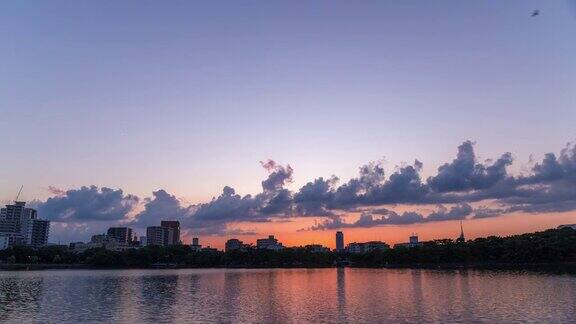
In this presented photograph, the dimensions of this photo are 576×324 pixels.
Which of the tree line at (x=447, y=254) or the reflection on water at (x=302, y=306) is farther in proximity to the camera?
the tree line at (x=447, y=254)

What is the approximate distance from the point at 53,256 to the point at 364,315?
613 ft

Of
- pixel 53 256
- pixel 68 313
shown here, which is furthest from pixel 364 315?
pixel 53 256

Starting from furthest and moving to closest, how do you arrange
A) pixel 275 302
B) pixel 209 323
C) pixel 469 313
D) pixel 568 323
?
pixel 275 302 → pixel 469 313 → pixel 209 323 → pixel 568 323

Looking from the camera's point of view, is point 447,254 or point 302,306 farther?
point 447,254

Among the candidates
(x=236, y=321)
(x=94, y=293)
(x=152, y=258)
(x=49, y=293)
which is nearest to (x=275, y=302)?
(x=236, y=321)

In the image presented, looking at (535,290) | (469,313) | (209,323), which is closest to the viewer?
(209,323)

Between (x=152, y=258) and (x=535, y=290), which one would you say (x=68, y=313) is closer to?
(x=535, y=290)

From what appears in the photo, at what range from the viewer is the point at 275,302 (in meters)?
52.9

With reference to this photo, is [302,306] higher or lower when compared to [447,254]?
lower

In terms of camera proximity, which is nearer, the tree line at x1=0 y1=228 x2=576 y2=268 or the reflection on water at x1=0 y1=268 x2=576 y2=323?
the reflection on water at x1=0 y1=268 x2=576 y2=323

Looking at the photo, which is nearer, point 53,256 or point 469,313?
point 469,313

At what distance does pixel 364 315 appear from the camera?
40.8 meters

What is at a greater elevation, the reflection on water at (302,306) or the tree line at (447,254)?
the tree line at (447,254)

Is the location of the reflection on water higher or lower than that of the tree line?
lower
